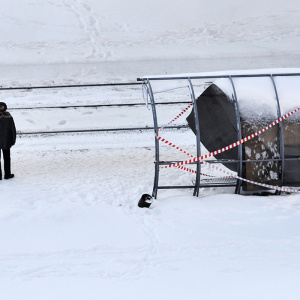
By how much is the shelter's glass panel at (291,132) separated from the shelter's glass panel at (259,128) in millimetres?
145

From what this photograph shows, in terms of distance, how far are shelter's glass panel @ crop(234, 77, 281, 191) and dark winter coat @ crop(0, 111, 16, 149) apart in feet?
15.8

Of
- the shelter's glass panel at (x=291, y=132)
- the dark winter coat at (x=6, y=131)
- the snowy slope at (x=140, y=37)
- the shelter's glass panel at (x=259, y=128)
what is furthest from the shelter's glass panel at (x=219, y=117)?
the snowy slope at (x=140, y=37)

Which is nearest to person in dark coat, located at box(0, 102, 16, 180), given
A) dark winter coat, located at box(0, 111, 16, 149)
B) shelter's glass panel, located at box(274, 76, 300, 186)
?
dark winter coat, located at box(0, 111, 16, 149)

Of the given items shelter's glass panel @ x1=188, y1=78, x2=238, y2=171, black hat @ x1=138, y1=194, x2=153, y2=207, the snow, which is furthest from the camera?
shelter's glass panel @ x1=188, y1=78, x2=238, y2=171

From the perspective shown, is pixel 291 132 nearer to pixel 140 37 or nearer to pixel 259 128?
pixel 259 128

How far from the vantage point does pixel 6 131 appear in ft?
26.0

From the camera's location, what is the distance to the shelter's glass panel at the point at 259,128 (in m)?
6.80

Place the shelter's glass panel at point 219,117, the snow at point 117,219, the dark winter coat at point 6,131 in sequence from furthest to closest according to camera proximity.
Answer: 1. the dark winter coat at point 6,131
2. the shelter's glass panel at point 219,117
3. the snow at point 117,219

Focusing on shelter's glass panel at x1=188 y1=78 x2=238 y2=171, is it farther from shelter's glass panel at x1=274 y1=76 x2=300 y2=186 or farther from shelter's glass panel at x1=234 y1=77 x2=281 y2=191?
shelter's glass panel at x1=274 y1=76 x2=300 y2=186

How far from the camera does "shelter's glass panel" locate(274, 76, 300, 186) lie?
6.85 meters

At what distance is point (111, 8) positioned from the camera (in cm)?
2986

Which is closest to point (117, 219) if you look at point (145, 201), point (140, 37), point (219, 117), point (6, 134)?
point (145, 201)

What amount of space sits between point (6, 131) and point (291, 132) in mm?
5789

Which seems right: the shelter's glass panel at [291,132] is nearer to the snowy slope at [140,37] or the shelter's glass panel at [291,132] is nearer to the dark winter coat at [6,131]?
the dark winter coat at [6,131]
